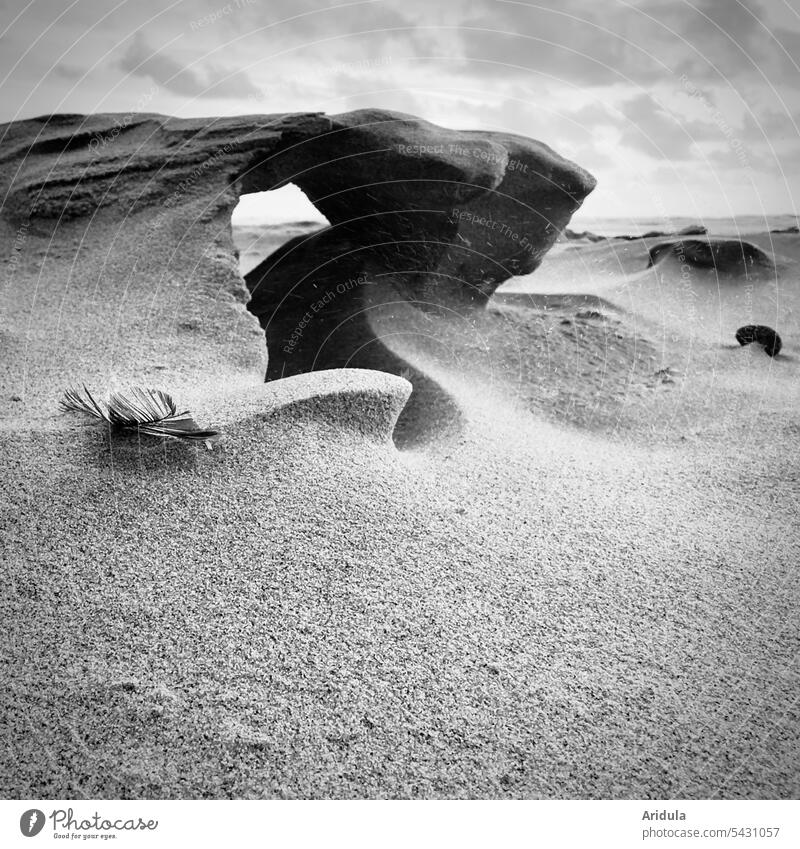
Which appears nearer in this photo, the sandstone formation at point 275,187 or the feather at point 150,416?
the feather at point 150,416

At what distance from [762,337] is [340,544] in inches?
212

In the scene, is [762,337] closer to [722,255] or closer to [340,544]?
[722,255]

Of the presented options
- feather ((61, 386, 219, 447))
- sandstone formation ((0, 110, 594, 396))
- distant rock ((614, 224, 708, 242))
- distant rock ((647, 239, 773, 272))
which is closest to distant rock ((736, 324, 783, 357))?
sandstone formation ((0, 110, 594, 396))

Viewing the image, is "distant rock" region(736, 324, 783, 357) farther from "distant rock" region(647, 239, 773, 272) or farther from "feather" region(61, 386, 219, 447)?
"feather" region(61, 386, 219, 447)

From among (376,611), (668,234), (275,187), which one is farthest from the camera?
(668,234)

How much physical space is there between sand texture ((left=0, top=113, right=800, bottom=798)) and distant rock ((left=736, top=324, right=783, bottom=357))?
4.03 feet

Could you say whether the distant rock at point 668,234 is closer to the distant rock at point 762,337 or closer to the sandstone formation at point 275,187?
the distant rock at point 762,337

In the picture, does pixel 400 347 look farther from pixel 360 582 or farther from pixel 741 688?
pixel 741 688

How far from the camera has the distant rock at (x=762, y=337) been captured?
6.31 m

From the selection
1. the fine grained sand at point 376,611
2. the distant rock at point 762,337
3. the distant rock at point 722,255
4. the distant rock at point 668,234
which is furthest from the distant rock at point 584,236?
the fine grained sand at point 376,611

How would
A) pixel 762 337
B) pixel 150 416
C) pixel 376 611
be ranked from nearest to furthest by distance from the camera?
pixel 376 611 < pixel 150 416 < pixel 762 337

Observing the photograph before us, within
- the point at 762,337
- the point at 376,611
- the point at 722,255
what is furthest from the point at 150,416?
the point at 722,255

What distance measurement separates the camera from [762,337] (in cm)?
642

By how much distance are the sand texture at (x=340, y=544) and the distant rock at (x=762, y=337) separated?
123 centimetres
